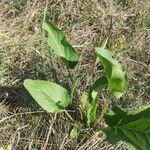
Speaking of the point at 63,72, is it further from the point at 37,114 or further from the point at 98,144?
the point at 98,144

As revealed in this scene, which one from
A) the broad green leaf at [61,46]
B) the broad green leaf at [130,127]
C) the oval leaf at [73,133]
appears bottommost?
the oval leaf at [73,133]

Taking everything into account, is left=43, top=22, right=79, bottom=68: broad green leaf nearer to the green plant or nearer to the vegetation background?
the green plant

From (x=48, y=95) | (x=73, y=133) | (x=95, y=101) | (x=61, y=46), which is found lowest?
(x=73, y=133)

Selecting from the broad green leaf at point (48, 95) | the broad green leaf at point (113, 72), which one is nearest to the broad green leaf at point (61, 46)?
the broad green leaf at point (48, 95)

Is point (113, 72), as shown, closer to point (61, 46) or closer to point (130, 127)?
point (130, 127)

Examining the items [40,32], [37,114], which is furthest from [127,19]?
[37,114]

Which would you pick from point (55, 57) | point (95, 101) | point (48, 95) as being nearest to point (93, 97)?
point (95, 101)

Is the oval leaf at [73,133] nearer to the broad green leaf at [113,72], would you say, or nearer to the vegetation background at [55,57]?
the vegetation background at [55,57]

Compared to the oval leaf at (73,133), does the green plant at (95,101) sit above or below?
above
